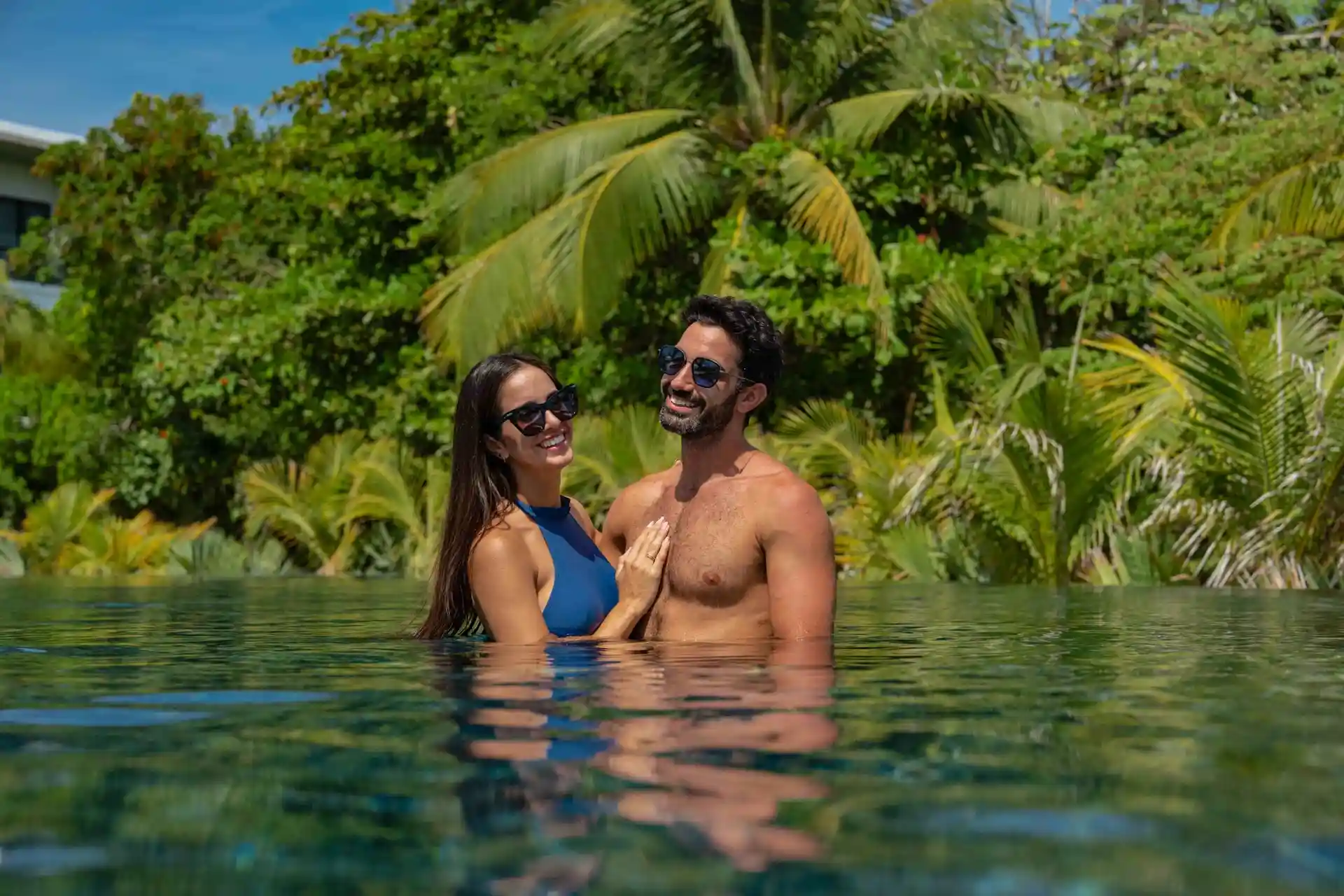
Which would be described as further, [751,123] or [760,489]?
[751,123]

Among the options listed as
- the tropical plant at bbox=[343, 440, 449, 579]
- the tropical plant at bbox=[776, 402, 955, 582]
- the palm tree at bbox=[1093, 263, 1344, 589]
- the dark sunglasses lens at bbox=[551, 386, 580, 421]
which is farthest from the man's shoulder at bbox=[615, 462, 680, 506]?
the tropical plant at bbox=[343, 440, 449, 579]

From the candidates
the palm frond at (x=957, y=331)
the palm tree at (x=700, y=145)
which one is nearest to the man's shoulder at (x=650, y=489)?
the palm frond at (x=957, y=331)

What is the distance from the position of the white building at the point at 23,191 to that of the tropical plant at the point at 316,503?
14194 mm

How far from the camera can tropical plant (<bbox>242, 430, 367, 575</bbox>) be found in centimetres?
1986

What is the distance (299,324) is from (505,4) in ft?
15.9

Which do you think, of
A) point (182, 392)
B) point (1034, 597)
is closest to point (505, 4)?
point (182, 392)

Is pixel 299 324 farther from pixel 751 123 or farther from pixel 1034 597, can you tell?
pixel 1034 597

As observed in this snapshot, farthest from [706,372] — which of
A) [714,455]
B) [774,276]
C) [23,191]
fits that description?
[23,191]

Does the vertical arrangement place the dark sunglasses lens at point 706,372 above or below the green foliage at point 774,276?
below

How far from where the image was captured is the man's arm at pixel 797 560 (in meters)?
5.89

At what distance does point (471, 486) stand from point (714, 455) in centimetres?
88

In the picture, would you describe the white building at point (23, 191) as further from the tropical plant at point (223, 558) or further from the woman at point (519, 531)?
the woman at point (519, 531)

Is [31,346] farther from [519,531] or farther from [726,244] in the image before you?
[519,531]

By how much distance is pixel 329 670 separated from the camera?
19.4ft
